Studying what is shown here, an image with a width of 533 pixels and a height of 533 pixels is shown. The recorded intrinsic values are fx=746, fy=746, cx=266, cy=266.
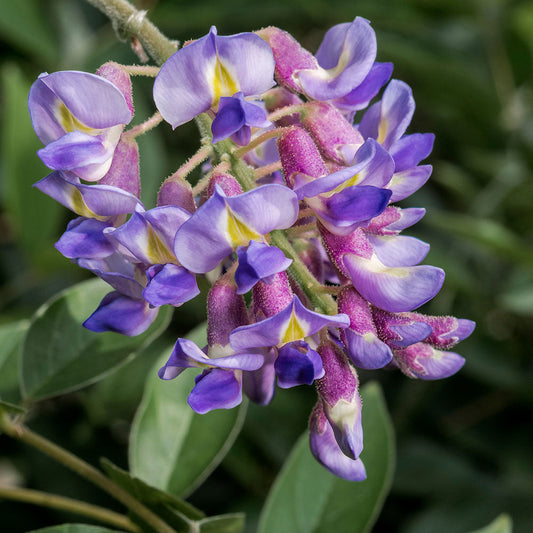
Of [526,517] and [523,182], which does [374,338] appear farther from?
[523,182]

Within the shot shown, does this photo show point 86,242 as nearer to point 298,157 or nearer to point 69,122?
point 69,122

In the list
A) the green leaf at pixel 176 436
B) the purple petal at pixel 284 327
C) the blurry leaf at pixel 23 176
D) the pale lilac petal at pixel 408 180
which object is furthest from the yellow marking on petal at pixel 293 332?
the blurry leaf at pixel 23 176

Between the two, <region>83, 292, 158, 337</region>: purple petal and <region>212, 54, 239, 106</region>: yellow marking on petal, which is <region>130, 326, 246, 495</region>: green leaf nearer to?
<region>83, 292, 158, 337</region>: purple petal

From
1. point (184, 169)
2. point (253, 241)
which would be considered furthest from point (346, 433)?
point (184, 169)

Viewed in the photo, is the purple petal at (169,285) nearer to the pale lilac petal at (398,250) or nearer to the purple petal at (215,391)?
the purple petal at (215,391)

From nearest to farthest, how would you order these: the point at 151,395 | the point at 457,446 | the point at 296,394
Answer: the point at 151,395
the point at 296,394
the point at 457,446

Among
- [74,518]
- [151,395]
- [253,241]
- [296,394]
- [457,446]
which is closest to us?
[253,241]
